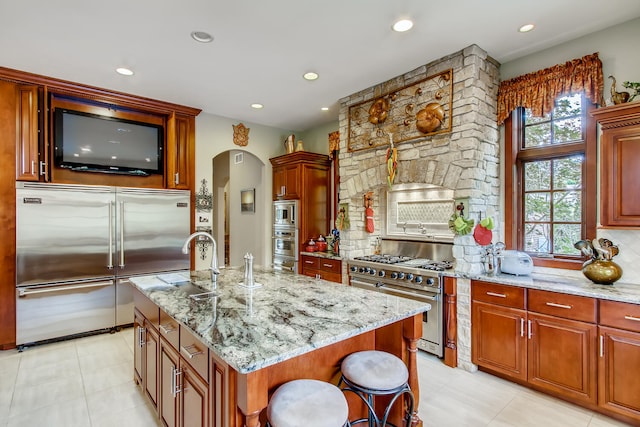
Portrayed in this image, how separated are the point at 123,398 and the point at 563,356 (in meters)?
3.38

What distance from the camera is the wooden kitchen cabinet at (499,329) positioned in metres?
2.63

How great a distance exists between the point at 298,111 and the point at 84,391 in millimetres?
3985

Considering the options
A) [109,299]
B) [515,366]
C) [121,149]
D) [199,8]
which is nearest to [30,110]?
[121,149]

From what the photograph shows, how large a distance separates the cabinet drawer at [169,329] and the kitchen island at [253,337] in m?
0.01

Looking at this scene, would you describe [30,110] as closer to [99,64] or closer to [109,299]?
[99,64]

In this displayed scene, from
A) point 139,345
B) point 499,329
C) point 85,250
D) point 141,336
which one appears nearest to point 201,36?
point 141,336

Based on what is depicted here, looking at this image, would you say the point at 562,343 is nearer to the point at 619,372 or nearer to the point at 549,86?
the point at 619,372

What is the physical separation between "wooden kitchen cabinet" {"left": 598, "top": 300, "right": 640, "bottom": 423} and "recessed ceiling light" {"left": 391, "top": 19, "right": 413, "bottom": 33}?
248cm

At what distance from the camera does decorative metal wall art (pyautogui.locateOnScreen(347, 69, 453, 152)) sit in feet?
10.4

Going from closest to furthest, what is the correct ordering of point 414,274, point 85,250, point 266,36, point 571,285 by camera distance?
point 571,285 < point 266,36 < point 414,274 < point 85,250

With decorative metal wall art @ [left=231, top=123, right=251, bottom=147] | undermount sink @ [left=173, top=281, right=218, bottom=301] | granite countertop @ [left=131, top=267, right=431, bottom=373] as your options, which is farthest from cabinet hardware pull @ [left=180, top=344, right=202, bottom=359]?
decorative metal wall art @ [left=231, top=123, right=251, bottom=147]

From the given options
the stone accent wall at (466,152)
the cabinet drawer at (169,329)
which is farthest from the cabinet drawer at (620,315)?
the cabinet drawer at (169,329)

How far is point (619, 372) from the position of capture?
2.20 meters

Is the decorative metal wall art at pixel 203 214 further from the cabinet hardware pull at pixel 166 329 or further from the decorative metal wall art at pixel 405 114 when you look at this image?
the cabinet hardware pull at pixel 166 329
